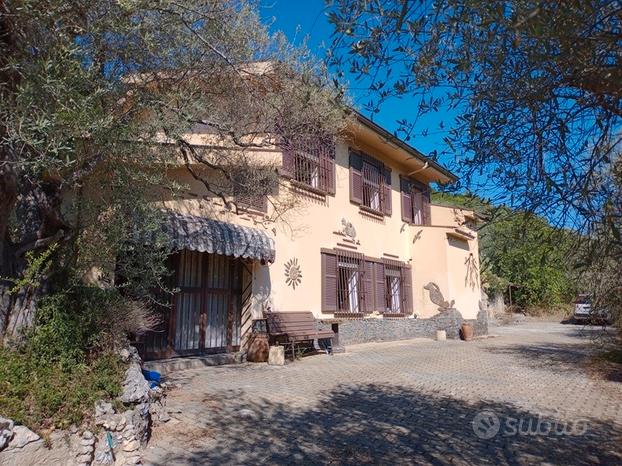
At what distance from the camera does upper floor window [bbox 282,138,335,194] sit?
1211 centimetres

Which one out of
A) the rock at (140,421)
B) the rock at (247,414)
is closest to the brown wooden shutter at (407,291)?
the rock at (247,414)

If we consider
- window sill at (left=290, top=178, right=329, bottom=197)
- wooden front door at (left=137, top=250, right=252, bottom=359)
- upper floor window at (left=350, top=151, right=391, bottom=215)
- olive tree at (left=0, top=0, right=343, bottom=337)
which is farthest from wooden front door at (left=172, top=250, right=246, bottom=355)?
upper floor window at (left=350, top=151, right=391, bottom=215)

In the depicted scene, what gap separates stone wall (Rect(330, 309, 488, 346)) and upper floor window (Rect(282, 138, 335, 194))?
4.06m

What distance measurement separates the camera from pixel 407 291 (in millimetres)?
17078

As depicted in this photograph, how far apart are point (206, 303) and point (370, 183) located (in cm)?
796

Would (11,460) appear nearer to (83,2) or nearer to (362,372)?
(83,2)

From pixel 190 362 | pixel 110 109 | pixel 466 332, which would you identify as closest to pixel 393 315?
pixel 466 332

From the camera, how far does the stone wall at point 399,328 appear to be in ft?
46.0

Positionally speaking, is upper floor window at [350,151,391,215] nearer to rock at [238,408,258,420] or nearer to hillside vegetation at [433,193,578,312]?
rock at [238,408,258,420]

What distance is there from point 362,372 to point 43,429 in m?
6.23

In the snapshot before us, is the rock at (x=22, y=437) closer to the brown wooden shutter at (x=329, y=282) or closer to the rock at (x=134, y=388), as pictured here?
the rock at (x=134, y=388)

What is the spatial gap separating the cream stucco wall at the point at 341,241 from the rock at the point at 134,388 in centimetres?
438

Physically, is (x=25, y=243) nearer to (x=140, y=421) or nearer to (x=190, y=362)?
(x=140, y=421)

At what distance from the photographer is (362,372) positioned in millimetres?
9305
